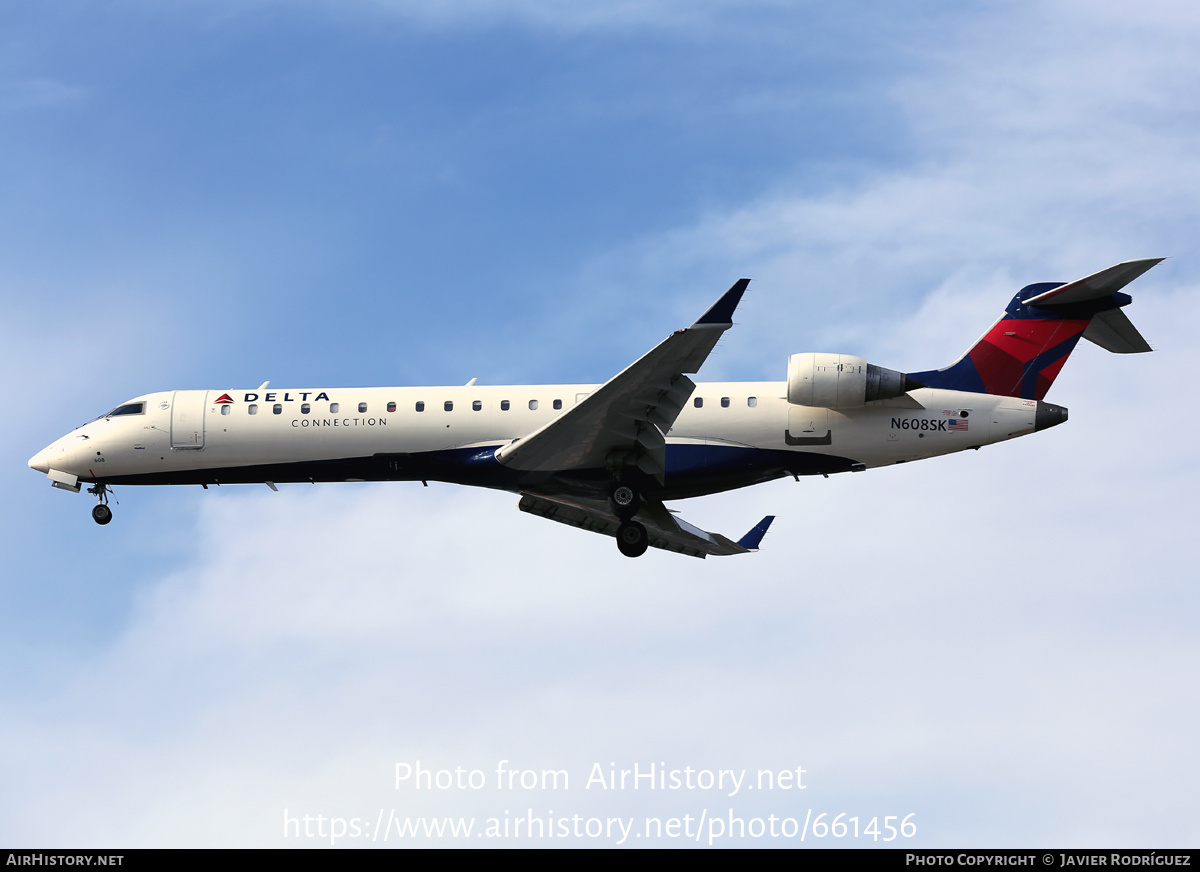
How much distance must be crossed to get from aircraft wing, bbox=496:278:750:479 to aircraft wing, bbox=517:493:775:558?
6.47 ft

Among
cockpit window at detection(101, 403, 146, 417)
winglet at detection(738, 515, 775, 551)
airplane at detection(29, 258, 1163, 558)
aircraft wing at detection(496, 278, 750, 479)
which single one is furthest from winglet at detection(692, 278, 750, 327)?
cockpit window at detection(101, 403, 146, 417)

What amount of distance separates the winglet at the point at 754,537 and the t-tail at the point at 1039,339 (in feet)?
18.7

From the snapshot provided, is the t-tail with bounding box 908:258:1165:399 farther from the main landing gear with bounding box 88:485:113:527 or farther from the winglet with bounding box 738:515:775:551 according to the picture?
the main landing gear with bounding box 88:485:113:527

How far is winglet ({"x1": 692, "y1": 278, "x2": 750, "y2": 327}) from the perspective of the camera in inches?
872

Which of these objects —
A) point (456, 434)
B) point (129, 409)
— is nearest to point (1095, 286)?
point (456, 434)

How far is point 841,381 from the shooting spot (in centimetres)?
2584

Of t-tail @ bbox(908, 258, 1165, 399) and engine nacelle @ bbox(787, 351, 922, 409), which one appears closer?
engine nacelle @ bbox(787, 351, 922, 409)

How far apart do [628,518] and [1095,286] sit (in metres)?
11.0

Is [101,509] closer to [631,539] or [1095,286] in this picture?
[631,539]

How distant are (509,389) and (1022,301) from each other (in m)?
11.4

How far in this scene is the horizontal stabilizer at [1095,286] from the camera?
25.8m

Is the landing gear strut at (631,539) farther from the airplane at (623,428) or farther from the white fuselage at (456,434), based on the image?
the white fuselage at (456,434)

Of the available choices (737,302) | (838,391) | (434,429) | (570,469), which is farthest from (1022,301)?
(434,429)
